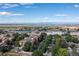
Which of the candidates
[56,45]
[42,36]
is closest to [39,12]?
[42,36]

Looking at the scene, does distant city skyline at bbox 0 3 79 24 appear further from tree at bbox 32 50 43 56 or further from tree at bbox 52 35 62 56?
tree at bbox 32 50 43 56

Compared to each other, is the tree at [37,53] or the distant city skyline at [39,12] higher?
the distant city skyline at [39,12]

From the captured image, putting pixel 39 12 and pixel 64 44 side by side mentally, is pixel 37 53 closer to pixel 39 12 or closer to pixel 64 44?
pixel 64 44

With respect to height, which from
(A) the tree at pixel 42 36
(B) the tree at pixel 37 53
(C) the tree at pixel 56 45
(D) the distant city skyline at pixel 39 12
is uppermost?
(D) the distant city skyline at pixel 39 12

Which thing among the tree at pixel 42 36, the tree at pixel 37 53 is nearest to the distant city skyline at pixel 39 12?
the tree at pixel 42 36

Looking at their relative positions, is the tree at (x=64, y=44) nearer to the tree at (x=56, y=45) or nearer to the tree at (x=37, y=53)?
the tree at (x=56, y=45)

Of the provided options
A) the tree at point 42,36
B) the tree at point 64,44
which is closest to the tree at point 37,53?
the tree at point 42,36

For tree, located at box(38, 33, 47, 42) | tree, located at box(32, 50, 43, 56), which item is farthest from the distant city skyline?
tree, located at box(32, 50, 43, 56)

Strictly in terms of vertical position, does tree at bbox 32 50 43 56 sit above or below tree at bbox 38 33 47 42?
below
